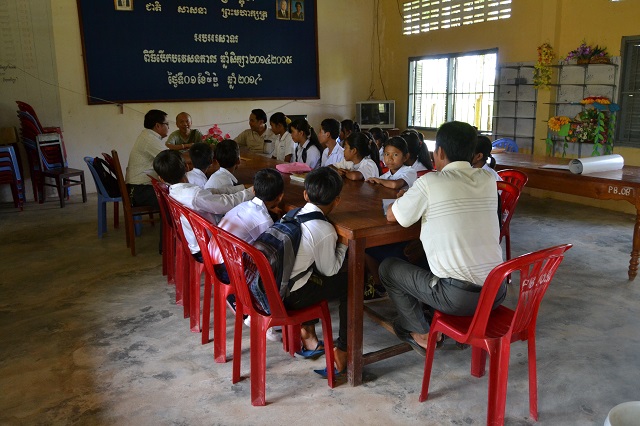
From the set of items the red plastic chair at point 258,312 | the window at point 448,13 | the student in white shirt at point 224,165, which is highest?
the window at point 448,13

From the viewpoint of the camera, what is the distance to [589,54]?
Answer: 220 inches

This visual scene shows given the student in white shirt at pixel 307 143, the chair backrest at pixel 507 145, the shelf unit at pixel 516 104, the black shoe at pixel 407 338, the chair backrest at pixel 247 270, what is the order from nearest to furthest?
the chair backrest at pixel 247 270
the black shoe at pixel 407 338
the student in white shirt at pixel 307 143
the chair backrest at pixel 507 145
the shelf unit at pixel 516 104

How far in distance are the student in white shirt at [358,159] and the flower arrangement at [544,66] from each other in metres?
3.49

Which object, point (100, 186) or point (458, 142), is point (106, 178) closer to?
point (100, 186)

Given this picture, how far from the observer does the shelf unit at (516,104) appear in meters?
6.28

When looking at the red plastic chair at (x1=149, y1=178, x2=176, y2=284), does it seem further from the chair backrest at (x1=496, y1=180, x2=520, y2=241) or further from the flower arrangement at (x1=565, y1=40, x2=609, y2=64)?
the flower arrangement at (x1=565, y1=40, x2=609, y2=64)

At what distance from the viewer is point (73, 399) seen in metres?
2.21

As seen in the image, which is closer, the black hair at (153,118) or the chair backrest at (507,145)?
the black hair at (153,118)

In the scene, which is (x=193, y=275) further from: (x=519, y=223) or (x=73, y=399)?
(x=519, y=223)

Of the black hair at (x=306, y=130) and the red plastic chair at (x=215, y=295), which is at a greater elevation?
the black hair at (x=306, y=130)

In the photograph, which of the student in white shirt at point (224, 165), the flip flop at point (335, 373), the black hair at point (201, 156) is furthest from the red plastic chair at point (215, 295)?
the black hair at point (201, 156)

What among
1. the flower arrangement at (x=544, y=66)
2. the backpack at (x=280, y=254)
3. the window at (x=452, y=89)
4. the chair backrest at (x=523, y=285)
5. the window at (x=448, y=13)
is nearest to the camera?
the chair backrest at (x=523, y=285)

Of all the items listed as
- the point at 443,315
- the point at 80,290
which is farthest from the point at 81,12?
the point at 443,315

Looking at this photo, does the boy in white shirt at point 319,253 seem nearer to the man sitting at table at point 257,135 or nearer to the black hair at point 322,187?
the black hair at point 322,187
